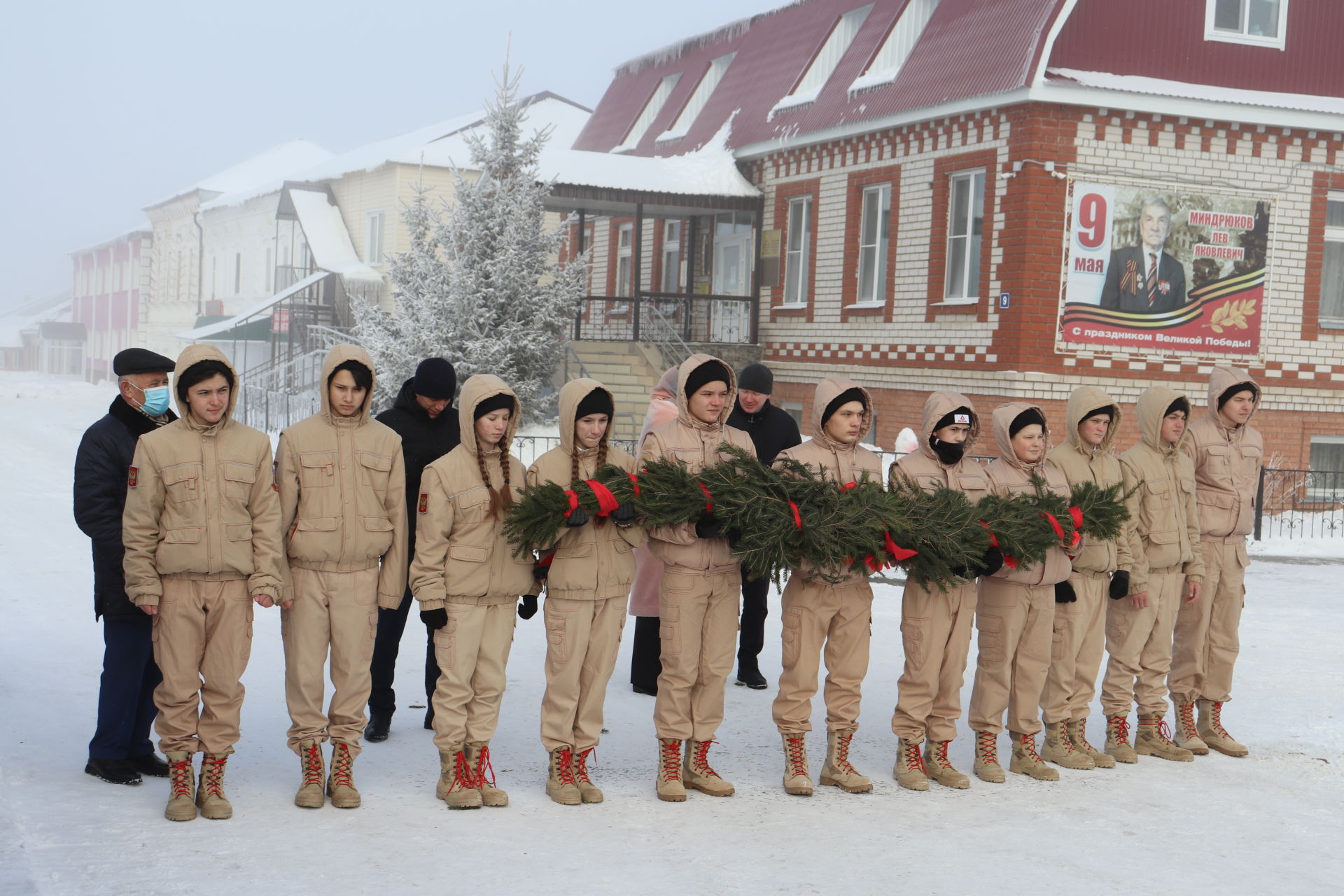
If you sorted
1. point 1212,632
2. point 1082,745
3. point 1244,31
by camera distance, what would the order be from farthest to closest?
point 1244,31, point 1212,632, point 1082,745

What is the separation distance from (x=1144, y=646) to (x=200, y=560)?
4981 mm

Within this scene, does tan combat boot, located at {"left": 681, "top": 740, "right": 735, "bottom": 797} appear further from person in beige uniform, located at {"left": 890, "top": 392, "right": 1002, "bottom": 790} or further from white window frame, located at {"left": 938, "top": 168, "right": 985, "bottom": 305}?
white window frame, located at {"left": 938, "top": 168, "right": 985, "bottom": 305}

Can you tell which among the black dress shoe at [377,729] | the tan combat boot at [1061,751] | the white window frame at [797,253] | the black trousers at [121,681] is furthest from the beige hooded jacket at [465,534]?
the white window frame at [797,253]

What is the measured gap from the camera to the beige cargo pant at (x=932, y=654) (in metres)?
6.55

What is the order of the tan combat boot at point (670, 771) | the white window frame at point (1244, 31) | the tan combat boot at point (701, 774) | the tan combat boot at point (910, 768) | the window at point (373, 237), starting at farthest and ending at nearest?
the window at point (373, 237)
the white window frame at point (1244, 31)
the tan combat boot at point (910, 768)
the tan combat boot at point (701, 774)
the tan combat boot at point (670, 771)

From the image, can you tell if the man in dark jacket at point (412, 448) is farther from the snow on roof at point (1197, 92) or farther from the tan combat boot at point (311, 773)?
the snow on roof at point (1197, 92)

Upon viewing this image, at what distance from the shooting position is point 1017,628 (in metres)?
6.75

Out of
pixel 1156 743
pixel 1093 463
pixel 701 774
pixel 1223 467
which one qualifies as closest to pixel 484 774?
pixel 701 774

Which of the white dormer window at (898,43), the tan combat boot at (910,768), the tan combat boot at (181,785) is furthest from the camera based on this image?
the white dormer window at (898,43)

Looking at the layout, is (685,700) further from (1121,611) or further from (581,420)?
(1121,611)

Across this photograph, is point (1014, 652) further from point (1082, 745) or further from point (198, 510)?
point (198, 510)

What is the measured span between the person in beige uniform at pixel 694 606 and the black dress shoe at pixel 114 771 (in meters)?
2.41

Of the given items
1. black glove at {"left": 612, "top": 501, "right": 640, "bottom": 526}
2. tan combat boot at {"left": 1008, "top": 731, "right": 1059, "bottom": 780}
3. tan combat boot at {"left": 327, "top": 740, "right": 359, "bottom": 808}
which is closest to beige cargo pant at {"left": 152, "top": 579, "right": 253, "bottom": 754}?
tan combat boot at {"left": 327, "top": 740, "right": 359, "bottom": 808}

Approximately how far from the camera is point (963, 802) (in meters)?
6.31
